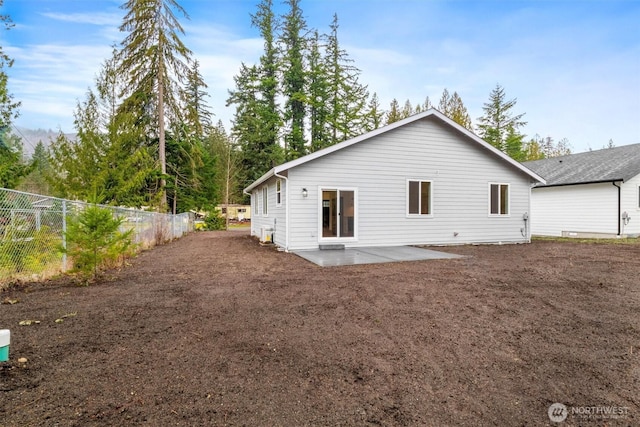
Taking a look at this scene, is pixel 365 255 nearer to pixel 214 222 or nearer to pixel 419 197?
pixel 419 197

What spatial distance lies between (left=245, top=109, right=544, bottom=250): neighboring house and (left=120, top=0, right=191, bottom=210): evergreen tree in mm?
9809

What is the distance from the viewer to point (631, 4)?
1068cm

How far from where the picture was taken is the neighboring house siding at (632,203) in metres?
13.4

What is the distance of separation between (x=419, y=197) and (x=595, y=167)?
1074cm

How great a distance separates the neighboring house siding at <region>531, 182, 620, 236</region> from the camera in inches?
536

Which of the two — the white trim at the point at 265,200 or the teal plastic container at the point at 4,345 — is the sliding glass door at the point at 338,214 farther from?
the teal plastic container at the point at 4,345

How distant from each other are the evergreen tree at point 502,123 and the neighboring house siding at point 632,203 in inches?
582

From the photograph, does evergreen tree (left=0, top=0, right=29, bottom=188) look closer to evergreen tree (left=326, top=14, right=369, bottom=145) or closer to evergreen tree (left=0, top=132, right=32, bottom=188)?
evergreen tree (left=0, top=132, right=32, bottom=188)

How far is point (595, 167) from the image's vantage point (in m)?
15.1

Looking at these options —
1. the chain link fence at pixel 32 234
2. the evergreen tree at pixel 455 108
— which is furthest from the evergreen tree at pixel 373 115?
the chain link fence at pixel 32 234

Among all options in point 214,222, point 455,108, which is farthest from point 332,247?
point 455,108

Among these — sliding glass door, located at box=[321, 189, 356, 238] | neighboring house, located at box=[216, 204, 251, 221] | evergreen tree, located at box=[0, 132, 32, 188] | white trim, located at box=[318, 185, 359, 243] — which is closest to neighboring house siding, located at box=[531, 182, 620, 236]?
white trim, located at box=[318, 185, 359, 243]

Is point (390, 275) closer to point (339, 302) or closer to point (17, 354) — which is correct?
point (339, 302)

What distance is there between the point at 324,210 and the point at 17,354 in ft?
26.1
